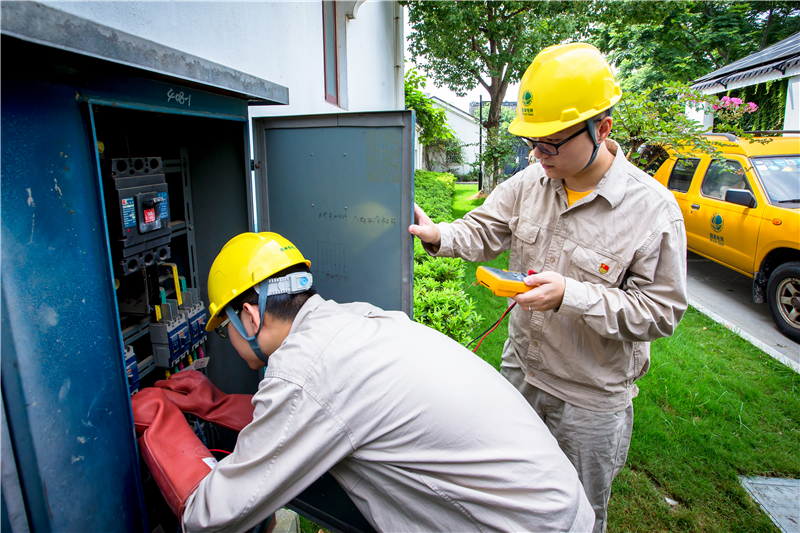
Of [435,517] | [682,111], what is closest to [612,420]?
[435,517]

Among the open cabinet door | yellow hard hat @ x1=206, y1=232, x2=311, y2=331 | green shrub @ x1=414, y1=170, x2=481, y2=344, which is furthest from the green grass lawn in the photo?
yellow hard hat @ x1=206, y1=232, x2=311, y2=331

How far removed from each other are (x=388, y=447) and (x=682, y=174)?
775 centimetres

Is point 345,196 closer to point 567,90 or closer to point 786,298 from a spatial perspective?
point 567,90

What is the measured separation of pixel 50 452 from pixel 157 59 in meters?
1.13

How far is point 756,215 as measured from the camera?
5637mm

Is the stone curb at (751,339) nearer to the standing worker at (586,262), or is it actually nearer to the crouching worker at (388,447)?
the standing worker at (586,262)

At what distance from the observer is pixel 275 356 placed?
151 centimetres

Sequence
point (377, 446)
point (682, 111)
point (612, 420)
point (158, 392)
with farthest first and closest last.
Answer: point (682, 111) → point (612, 420) → point (158, 392) → point (377, 446)

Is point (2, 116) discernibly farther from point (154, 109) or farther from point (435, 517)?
point (435, 517)

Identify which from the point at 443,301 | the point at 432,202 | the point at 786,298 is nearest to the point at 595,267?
the point at 443,301

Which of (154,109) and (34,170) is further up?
(154,109)

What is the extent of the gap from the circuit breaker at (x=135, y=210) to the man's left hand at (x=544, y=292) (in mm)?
1488

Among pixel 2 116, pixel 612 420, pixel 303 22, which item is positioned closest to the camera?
pixel 2 116

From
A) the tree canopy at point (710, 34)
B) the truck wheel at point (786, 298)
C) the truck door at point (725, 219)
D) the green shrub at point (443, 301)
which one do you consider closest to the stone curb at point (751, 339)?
the truck wheel at point (786, 298)
